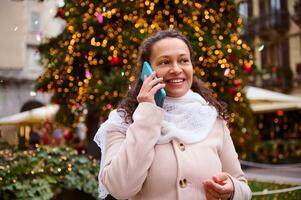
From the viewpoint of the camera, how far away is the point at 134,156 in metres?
1.68

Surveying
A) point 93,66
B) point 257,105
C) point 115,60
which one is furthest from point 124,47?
point 257,105

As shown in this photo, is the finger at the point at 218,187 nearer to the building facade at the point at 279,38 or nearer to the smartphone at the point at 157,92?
the smartphone at the point at 157,92

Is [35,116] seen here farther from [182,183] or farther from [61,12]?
[182,183]

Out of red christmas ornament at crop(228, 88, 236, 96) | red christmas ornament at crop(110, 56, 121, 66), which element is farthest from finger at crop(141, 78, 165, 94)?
red christmas ornament at crop(228, 88, 236, 96)

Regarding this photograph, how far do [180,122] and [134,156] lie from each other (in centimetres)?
31

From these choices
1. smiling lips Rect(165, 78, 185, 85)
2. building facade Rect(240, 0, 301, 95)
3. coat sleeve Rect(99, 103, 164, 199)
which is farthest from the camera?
building facade Rect(240, 0, 301, 95)

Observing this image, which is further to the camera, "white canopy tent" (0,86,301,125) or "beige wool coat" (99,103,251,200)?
"white canopy tent" (0,86,301,125)

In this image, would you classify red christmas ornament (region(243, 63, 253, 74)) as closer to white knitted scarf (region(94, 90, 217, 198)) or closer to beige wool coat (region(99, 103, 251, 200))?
white knitted scarf (region(94, 90, 217, 198))

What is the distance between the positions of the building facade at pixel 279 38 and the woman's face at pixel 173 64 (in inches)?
790

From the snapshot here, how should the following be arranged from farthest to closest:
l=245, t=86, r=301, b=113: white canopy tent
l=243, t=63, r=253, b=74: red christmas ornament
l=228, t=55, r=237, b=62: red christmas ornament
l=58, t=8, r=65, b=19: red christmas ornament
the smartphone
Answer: l=245, t=86, r=301, b=113: white canopy tent < l=58, t=8, r=65, b=19: red christmas ornament < l=243, t=63, r=253, b=74: red christmas ornament < l=228, t=55, r=237, b=62: red christmas ornament < the smartphone

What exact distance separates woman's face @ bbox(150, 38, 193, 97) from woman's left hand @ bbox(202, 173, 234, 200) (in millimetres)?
401

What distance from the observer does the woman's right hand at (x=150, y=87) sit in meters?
1.76

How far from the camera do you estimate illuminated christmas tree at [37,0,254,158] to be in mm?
6672

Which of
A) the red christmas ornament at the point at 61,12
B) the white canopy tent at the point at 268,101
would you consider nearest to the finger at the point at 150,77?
the red christmas ornament at the point at 61,12
